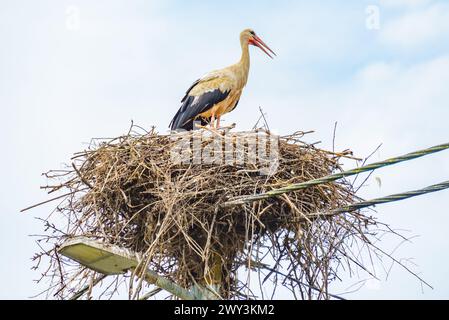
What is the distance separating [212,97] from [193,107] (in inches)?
10.5

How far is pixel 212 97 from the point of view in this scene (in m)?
10.9

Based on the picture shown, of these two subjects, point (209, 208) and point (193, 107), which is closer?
point (209, 208)

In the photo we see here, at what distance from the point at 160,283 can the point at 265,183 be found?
1.22m

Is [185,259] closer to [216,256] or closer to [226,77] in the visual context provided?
[216,256]

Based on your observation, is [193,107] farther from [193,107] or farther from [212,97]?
[212,97]

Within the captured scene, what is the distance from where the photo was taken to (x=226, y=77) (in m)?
11.2

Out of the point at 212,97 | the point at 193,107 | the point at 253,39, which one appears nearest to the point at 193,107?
the point at 193,107

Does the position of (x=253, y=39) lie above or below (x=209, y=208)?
above

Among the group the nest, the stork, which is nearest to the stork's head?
the stork

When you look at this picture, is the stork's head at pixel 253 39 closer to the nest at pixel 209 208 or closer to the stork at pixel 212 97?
the stork at pixel 212 97

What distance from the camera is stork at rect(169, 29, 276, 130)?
35.2 feet

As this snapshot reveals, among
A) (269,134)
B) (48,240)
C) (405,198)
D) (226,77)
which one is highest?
(226,77)

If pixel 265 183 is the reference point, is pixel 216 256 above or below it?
below

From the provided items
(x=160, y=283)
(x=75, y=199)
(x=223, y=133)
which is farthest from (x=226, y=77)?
(x=160, y=283)
